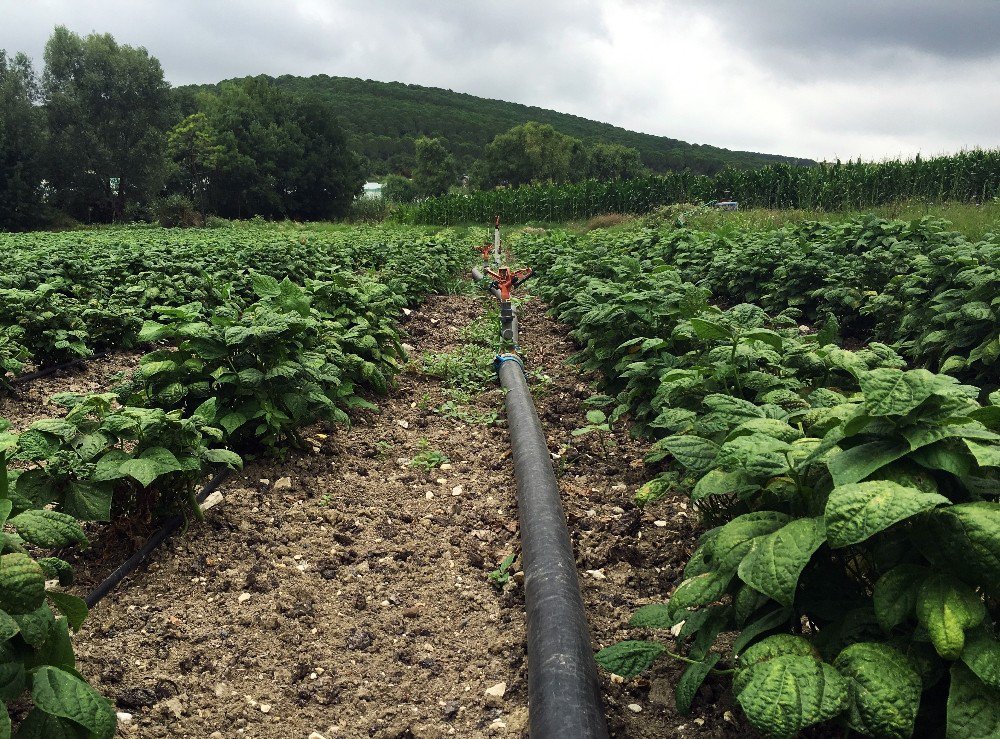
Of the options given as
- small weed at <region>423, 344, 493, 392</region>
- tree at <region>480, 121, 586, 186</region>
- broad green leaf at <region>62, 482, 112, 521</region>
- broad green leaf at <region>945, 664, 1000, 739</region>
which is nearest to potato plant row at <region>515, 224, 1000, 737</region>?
broad green leaf at <region>945, 664, 1000, 739</region>

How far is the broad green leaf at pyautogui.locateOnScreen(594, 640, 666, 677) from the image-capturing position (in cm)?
212

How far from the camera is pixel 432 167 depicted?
90.1m

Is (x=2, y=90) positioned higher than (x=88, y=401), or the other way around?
(x=2, y=90)

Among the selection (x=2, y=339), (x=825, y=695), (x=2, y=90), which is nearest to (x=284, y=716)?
(x=825, y=695)

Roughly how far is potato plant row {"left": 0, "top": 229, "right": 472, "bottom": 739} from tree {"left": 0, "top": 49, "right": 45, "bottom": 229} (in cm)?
4636

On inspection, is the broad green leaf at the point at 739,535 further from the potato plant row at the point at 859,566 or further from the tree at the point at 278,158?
the tree at the point at 278,158

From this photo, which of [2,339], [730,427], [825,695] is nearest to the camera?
[825,695]

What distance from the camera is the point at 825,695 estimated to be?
Result: 1424mm

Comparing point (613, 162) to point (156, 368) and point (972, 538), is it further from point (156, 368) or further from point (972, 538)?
point (972, 538)

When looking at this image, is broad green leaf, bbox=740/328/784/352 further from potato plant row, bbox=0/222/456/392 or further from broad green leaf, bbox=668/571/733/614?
potato plant row, bbox=0/222/456/392

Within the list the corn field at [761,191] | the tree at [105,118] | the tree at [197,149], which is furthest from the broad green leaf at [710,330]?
the tree at [105,118]

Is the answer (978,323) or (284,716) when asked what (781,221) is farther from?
(284,716)

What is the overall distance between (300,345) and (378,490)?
0.98 meters

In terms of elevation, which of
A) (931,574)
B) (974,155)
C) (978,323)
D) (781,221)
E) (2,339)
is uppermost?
(974,155)
